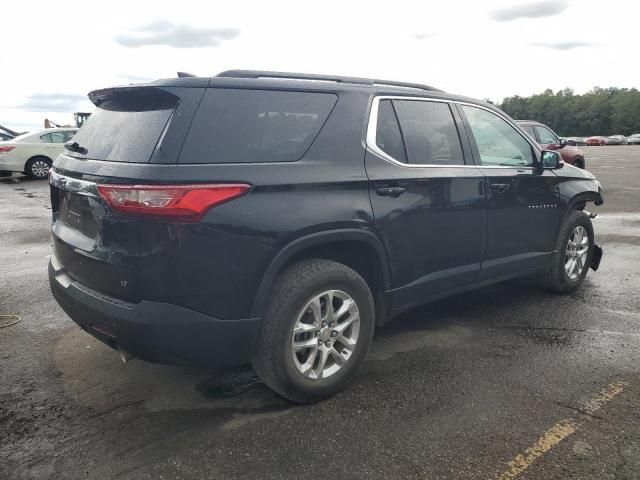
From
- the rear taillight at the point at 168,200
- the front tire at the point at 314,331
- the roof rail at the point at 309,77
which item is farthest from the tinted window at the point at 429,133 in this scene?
the rear taillight at the point at 168,200

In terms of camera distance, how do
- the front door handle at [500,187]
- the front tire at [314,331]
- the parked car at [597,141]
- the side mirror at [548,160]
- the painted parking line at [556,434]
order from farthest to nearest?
the parked car at [597,141] < the side mirror at [548,160] < the front door handle at [500,187] < the front tire at [314,331] < the painted parking line at [556,434]

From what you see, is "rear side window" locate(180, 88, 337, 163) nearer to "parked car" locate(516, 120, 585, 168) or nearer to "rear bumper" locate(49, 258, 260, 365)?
"rear bumper" locate(49, 258, 260, 365)

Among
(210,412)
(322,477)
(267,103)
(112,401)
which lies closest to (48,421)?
(112,401)

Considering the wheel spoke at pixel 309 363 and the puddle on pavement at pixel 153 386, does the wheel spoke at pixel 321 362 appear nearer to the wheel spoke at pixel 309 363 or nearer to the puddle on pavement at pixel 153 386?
the wheel spoke at pixel 309 363

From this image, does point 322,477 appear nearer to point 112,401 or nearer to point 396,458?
point 396,458

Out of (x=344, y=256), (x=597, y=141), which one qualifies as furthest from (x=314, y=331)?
(x=597, y=141)

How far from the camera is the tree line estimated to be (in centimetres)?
9588

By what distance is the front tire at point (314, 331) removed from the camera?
3.00 metres

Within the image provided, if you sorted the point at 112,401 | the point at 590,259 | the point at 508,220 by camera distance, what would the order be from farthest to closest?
the point at 590,259
the point at 508,220
the point at 112,401

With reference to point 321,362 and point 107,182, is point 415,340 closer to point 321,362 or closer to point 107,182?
point 321,362

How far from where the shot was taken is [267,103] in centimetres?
306

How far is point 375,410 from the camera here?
3.16 meters

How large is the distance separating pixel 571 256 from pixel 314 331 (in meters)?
3.31

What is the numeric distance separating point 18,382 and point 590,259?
5.15 m
